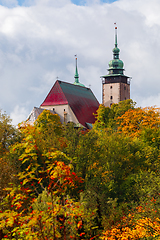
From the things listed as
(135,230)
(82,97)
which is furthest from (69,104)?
(135,230)

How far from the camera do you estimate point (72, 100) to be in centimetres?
8550

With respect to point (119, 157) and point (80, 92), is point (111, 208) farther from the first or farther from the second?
point (80, 92)

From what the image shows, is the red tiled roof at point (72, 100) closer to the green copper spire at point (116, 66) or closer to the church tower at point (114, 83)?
the church tower at point (114, 83)

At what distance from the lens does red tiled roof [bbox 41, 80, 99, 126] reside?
273 feet

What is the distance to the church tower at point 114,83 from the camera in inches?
3880

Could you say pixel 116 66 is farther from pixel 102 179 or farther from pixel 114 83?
pixel 102 179

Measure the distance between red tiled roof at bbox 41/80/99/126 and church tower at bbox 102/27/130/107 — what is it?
907 cm

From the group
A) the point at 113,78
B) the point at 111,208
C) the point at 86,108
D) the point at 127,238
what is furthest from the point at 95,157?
the point at 113,78

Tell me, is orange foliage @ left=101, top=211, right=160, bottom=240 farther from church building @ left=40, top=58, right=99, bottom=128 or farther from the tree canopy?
church building @ left=40, top=58, right=99, bottom=128

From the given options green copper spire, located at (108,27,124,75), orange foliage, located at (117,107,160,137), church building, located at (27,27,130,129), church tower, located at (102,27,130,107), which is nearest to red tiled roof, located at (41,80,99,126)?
church building, located at (27,27,130,129)

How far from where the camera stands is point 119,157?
3044 cm

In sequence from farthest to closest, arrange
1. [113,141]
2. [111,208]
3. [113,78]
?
[113,78]
[113,141]
[111,208]

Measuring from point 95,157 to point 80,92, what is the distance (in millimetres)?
64099

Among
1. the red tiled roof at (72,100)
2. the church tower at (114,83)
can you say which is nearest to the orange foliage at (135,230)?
the red tiled roof at (72,100)
